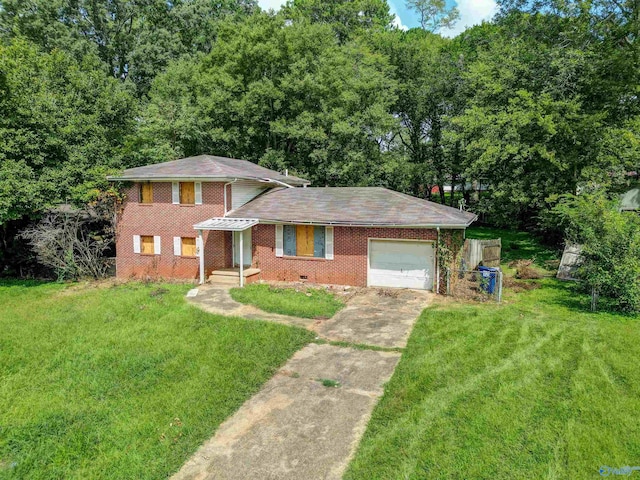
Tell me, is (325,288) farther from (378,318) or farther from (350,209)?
(378,318)

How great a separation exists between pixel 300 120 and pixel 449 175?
1630 cm

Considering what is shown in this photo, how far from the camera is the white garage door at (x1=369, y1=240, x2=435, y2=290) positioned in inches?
602

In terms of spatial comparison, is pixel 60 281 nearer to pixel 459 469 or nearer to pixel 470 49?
pixel 459 469

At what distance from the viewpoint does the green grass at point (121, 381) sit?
595cm

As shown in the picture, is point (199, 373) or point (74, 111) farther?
point (74, 111)

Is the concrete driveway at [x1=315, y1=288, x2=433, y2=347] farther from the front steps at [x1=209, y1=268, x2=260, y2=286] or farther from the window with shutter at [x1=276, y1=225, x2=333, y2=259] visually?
the front steps at [x1=209, y1=268, x2=260, y2=286]

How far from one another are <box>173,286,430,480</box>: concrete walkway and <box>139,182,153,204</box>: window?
10845mm

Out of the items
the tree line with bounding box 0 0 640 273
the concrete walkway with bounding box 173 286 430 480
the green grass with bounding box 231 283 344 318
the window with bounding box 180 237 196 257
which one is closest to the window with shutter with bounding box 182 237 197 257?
the window with bounding box 180 237 196 257

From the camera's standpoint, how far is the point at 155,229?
18641 mm

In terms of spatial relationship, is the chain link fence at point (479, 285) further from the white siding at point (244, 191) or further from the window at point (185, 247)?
the window at point (185, 247)

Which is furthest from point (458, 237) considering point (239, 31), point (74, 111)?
point (239, 31)

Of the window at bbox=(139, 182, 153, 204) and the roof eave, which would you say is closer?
the roof eave

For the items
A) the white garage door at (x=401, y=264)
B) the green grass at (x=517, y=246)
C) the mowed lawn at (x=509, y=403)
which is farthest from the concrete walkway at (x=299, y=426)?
the green grass at (x=517, y=246)

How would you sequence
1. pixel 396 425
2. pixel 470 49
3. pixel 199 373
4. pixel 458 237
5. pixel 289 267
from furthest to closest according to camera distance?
pixel 470 49
pixel 289 267
pixel 458 237
pixel 199 373
pixel 396 425
